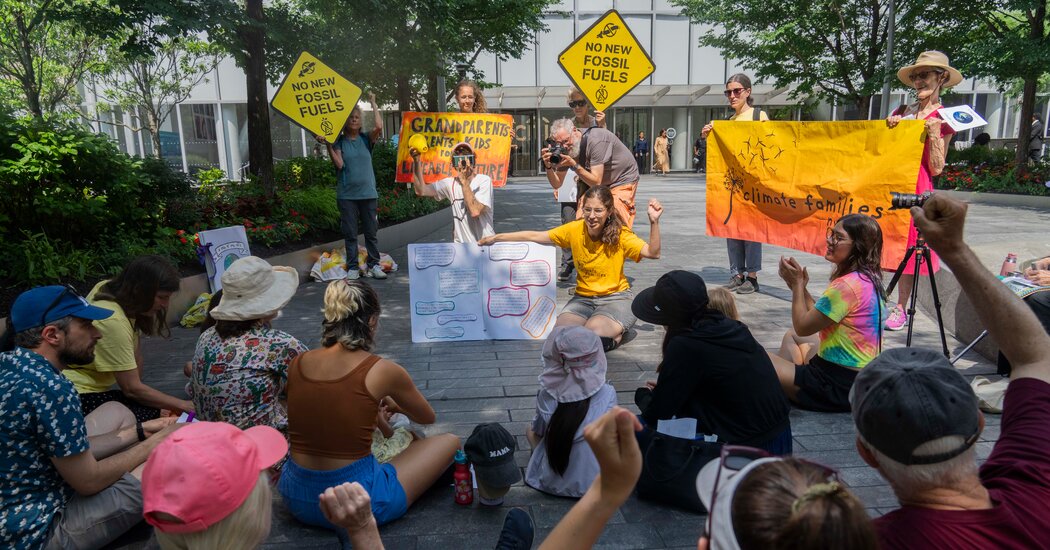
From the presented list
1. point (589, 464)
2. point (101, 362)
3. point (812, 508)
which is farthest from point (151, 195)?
point (812, 508)

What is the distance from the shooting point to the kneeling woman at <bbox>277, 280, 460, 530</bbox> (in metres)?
2.97

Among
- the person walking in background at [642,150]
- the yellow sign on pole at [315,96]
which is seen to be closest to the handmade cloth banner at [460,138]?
the yellow sign on pole at [315,96]

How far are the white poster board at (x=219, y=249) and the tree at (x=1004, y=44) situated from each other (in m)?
15.4

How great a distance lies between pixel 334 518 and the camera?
170cm

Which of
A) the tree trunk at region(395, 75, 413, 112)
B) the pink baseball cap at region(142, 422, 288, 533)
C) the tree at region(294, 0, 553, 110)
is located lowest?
the pink baseball cap at region(142, 422, 288, 533)

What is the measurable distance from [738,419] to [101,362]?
345 centimetres

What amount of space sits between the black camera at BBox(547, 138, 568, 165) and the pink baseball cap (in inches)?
222

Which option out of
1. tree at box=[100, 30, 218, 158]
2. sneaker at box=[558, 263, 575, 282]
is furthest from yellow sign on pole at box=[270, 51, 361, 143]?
tree at box=[100, 30, 218, 158]

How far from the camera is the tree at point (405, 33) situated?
35.0ft

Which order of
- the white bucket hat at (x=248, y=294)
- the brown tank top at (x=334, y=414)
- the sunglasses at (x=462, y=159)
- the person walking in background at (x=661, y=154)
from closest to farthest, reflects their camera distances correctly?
the brown tank top at (x=334, y=414) → the white bucket hat at (x=248, y=294) → the sunglasses at (x=462, y=159) → the person walking in background at (x=661, y=154)

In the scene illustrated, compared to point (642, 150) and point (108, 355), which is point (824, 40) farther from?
point (108, 355)

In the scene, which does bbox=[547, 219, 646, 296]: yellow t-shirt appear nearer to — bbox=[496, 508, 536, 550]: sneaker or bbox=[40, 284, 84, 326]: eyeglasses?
bbox=[496, 508, 536, 550]: sneaker

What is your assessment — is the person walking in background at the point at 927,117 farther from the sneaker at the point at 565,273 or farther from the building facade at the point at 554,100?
the building facade at the point at 554,100

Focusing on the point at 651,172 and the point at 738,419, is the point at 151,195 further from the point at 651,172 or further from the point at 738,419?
the point at 651,172
